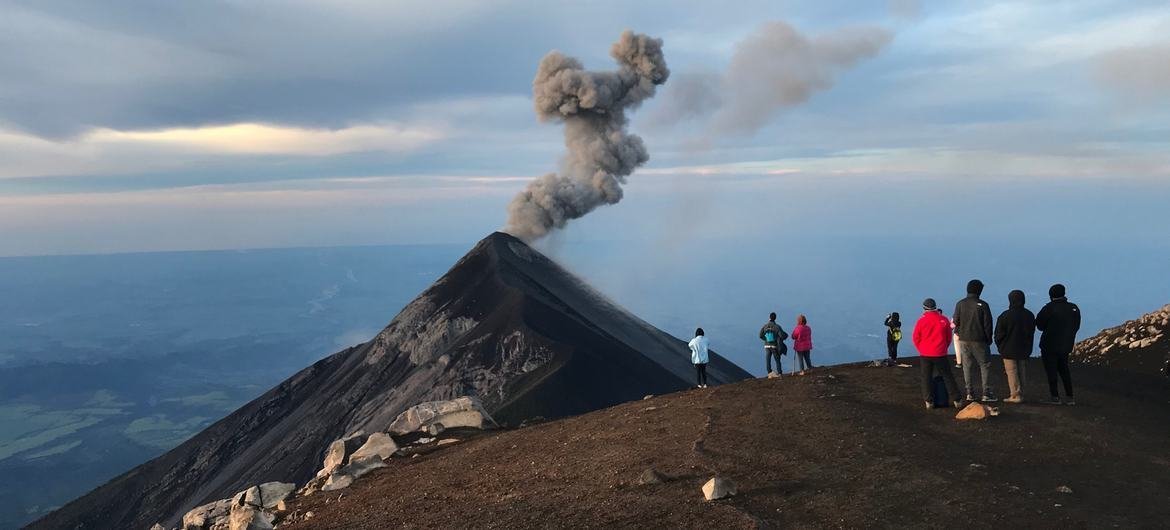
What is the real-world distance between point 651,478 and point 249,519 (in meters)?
9.31

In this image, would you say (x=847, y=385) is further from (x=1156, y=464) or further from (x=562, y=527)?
(x=562, y=527)

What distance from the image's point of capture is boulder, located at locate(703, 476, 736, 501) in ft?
42.5

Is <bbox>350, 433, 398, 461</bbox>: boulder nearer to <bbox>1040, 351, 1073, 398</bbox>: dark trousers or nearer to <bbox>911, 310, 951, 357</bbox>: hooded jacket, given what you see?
<bbox>911, 310, 951, 357</bbox>: hooded jacket

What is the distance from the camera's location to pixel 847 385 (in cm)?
2106

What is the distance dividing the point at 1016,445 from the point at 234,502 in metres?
19.4

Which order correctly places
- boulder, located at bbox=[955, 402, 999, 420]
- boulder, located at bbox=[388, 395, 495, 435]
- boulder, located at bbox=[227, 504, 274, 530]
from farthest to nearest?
boulder, located at bbox=[388, 395, 495, 435]
boulder, located at bbox=[955, 402, 999, 420]
boulder, located at bbox=[227, 504, 274, 530]

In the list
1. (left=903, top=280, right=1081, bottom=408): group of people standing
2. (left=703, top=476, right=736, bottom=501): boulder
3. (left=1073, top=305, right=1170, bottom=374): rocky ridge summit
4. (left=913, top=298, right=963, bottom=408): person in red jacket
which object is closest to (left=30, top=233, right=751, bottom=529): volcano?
(left=1073, top=305, right=1170, bottom=374): rocky ridge summit

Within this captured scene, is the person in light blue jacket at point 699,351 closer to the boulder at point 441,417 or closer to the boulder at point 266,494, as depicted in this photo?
the boulder at point 441,417

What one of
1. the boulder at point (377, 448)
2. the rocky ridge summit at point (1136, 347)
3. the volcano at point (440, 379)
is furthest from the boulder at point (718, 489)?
the volcano at point (440, 379)

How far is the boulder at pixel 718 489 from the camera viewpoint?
510 inches

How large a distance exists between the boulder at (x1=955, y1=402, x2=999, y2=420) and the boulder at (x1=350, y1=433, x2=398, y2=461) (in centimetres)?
1483

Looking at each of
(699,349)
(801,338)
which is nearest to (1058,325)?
(801,338)

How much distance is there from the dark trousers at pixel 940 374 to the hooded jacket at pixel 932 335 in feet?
0.64

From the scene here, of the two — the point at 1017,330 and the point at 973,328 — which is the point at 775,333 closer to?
the point at 973,328
